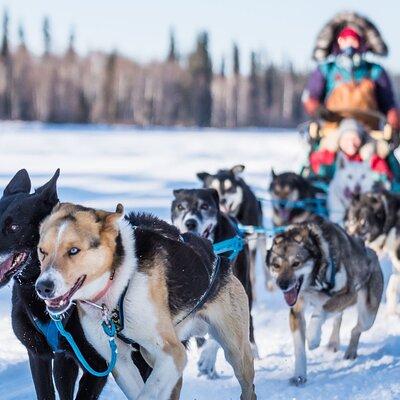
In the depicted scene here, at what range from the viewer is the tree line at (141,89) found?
3919 centimetres

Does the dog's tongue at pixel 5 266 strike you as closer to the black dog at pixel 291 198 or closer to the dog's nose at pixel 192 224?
the dog's nose at pixel 192 224

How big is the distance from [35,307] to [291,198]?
341 centimetres

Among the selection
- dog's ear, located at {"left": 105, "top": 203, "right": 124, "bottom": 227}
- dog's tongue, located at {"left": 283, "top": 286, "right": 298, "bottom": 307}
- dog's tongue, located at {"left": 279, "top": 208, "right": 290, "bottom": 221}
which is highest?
dog's ear, located at {"left": 105, "top": 203, "right": 124, "bottom": 227}

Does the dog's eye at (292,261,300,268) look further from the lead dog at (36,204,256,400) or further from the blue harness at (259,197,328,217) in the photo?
the blue harness at (259,197,328,217)

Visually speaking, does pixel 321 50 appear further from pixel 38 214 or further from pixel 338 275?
pixel 38 214

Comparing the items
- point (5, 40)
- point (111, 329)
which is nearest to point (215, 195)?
point (111, 329)

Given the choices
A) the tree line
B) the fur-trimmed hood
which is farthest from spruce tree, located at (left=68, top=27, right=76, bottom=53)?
the fur-trimmed hood

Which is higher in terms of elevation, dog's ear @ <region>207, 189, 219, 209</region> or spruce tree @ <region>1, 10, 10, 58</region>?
spruce tree @ <region>1, 10, 10, 58</region>

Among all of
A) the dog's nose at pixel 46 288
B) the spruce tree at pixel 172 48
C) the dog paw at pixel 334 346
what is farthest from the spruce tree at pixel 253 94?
the dog's nose at pixel 46 288

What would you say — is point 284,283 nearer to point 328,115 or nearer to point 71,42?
point 328,115

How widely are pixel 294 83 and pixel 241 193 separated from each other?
5291 cm

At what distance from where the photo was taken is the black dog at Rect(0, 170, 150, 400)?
2.32 meters

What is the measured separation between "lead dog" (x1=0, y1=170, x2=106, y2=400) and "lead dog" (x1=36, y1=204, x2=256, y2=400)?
0.11 meters

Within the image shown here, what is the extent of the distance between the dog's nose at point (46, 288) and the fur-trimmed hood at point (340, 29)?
14.4 ft
